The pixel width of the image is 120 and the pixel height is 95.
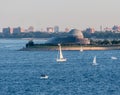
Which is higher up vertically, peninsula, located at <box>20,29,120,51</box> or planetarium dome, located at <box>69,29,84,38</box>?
planetarium dome, located at <box>69,29,84,38</box>

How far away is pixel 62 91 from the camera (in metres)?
47.6

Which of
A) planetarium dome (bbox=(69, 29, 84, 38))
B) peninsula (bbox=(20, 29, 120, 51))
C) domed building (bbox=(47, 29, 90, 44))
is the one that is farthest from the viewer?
planetarium dome (bbox=(69, 29, 84, 38))

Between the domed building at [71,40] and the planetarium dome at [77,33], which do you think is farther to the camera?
the planetarium dome at [77,33]

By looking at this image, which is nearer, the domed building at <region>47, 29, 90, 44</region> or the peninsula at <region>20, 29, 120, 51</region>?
the peninsula at <region>20, 29, 120, 51</region>

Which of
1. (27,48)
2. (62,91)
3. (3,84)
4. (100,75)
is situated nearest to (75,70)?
(100,75)

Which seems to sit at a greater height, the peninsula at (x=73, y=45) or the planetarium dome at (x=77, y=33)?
the planetarium dome at (x=77, y=33)

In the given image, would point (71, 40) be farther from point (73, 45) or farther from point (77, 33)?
point (73, 45)

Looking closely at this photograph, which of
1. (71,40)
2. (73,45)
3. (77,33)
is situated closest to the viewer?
(73,45)

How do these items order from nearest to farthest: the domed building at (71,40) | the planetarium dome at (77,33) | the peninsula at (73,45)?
the peninsula at (73,45) → the domed building at (71,40) → the planetarium dome at (77,33)

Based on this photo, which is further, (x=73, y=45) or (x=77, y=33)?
(x=77, y=33)

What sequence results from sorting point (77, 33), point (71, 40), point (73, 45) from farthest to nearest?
1. point (77, 33)
2. point (71, 40)
3. point (73, 45)

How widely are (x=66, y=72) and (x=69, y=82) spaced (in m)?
11.9

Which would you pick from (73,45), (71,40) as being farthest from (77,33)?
(73,45)

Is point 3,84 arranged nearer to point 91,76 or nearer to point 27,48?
point 91,76
